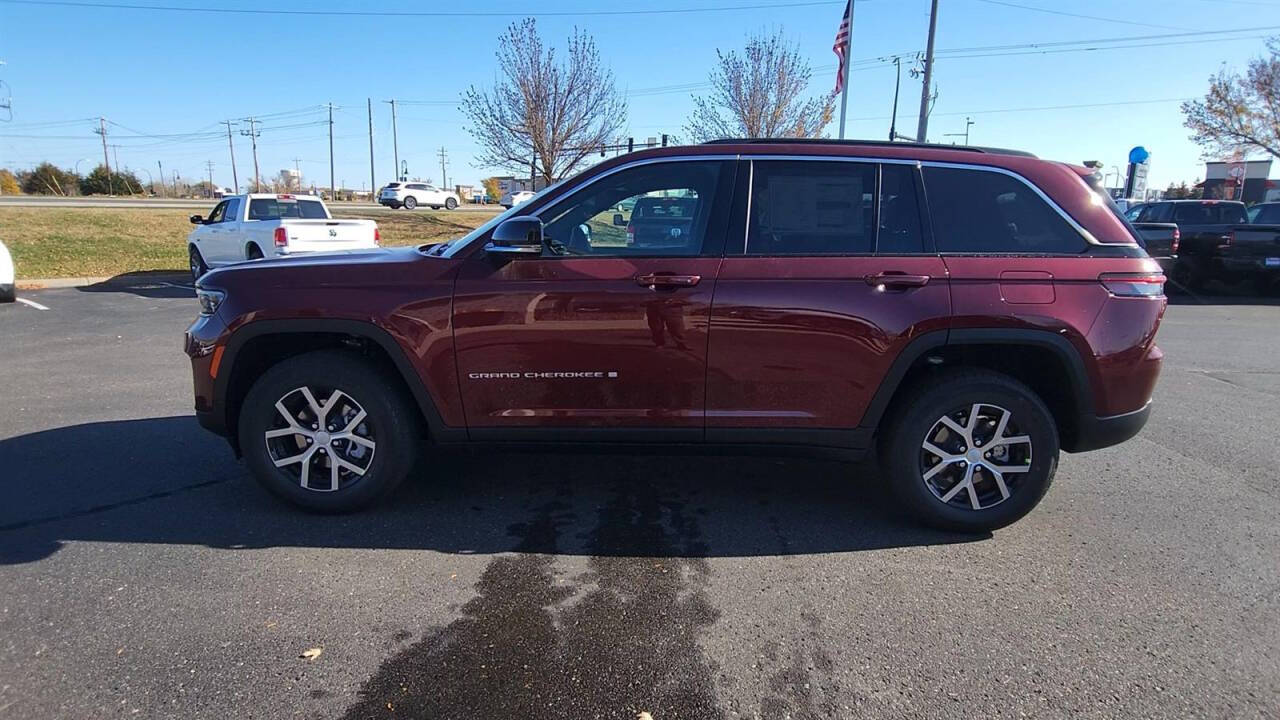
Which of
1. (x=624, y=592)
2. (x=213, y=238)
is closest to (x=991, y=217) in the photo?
(x=624, y=592)

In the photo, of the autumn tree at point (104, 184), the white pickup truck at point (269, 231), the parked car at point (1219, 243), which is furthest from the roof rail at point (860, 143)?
the autumn tree at point (104, 184)

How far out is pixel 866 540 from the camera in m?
3.62

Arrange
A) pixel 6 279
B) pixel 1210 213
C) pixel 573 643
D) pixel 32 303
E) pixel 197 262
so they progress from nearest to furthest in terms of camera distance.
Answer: pixel 573 643
pixel 6 279
pixel 32 303
pixel 1210 213
pixel 197 262

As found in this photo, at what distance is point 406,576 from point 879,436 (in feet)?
8.02

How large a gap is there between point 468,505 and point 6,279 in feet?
37.1

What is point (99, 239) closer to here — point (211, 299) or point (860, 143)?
point (211, 299)

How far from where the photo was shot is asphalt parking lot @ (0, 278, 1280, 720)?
8.11ft

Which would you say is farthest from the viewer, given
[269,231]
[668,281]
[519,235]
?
[269,231]

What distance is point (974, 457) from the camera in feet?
11.9

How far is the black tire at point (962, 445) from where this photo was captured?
140 inches

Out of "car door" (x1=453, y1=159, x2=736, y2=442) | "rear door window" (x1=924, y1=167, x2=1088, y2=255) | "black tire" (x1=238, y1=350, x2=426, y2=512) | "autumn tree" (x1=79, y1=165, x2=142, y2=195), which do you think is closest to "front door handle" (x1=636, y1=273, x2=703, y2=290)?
"car door" (x1=453, y1=159, x2=736, y2=442)

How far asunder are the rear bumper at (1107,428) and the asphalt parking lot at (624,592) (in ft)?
1.67

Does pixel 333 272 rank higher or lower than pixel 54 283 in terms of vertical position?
higher

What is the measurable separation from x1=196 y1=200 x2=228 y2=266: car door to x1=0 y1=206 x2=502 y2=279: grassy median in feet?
8.38
